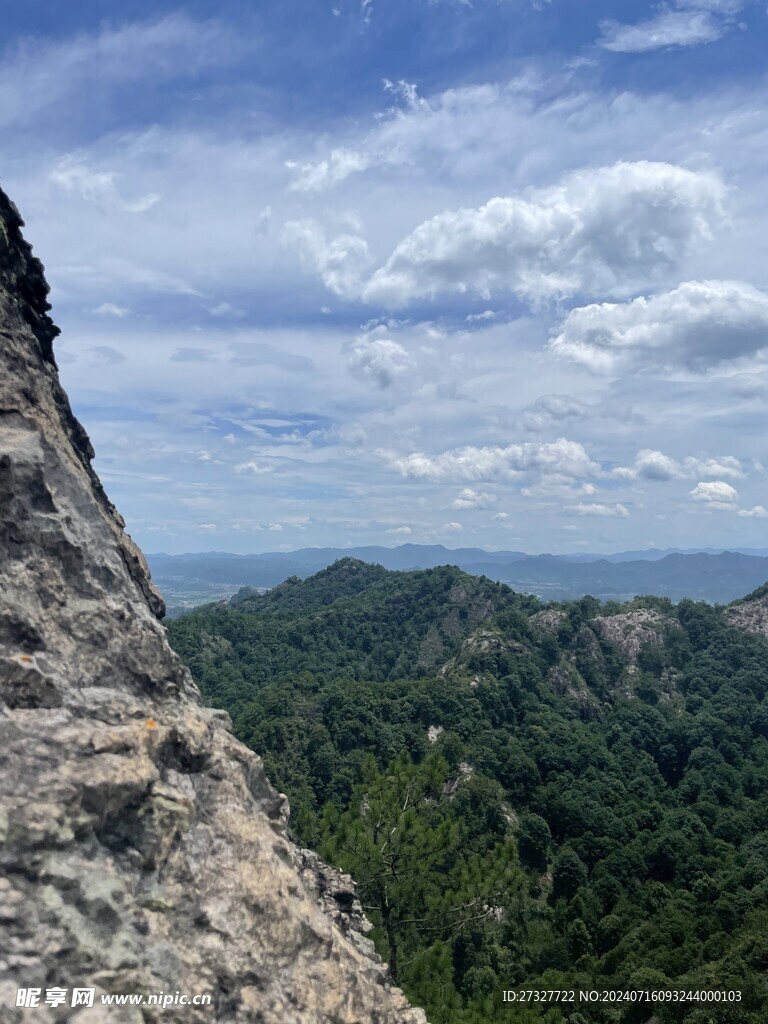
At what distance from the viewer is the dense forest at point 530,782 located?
22.5 metres

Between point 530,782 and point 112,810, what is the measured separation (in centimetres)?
6462

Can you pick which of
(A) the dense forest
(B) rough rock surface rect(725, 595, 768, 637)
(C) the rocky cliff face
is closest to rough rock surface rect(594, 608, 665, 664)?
(A) the dense forest

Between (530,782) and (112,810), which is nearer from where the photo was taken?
(112,810)

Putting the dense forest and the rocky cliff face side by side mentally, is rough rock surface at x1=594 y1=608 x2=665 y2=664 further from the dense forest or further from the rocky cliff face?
the rocky cliff face

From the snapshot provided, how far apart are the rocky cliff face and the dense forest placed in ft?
36.3

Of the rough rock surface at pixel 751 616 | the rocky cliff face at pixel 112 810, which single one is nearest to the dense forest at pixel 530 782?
the rough rock surface at pixel 751 616

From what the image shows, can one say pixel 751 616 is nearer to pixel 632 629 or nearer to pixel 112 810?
pixel 632 629

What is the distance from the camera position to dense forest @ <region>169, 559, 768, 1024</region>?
74.0 ft

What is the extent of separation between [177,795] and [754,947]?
3876 cm

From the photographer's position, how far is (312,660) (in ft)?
389

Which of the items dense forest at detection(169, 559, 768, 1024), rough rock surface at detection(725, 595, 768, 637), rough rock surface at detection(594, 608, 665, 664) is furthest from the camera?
rough rock surface at detection(725, 595, 768, 637)

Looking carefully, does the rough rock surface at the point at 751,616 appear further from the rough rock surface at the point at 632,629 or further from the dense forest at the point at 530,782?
the rough rock surface at the point at 632,629

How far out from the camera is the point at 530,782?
2581 inches

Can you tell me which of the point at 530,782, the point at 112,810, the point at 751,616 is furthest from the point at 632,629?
the point at 112,810
